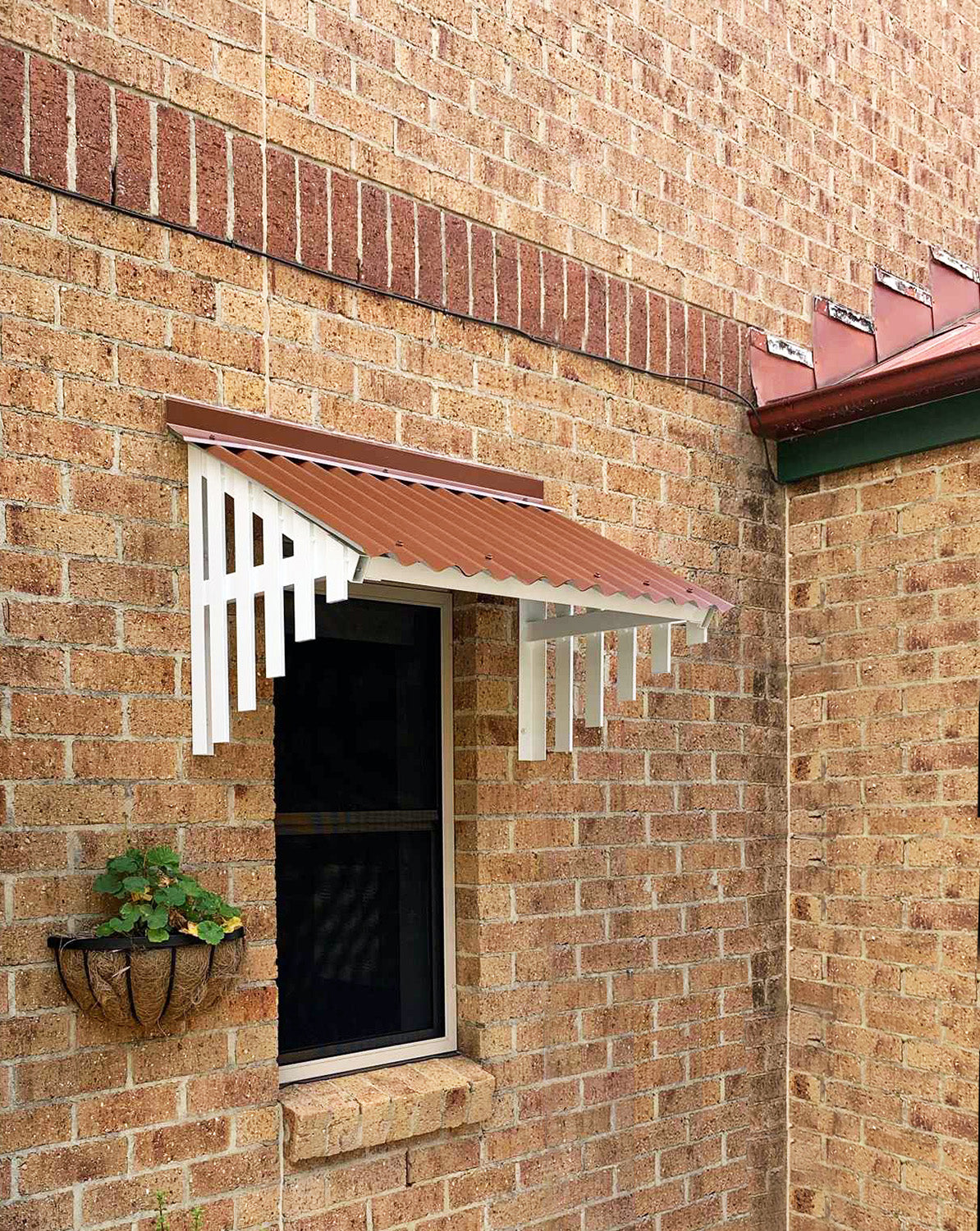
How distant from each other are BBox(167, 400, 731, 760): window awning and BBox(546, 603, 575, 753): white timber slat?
174mm

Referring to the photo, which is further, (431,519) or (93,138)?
(431,519)

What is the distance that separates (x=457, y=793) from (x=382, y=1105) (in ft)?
3.39

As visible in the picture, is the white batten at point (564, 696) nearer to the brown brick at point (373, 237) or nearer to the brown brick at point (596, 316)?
the brown brick at point (596, 316)

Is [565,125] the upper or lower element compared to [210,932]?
upper

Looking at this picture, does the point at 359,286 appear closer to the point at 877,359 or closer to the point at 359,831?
the point at 359,831

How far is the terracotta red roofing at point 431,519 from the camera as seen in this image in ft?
11.0

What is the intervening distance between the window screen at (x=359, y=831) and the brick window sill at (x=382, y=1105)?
13cm

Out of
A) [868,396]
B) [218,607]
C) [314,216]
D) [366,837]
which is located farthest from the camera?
[868,396]

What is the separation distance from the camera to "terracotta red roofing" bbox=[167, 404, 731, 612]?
3.35 meters

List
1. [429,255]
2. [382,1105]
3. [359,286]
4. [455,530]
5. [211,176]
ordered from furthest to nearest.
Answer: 1. [429,255]
2. [359,286]
3. [382,1105]
4. [211,176]
5. [455,530]

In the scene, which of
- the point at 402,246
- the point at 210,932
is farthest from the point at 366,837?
the point at 402,246

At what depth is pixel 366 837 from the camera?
422 centimetres

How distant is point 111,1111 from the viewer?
337 centimetres

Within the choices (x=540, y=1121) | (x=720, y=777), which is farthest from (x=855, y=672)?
(x=540, y=1121)
